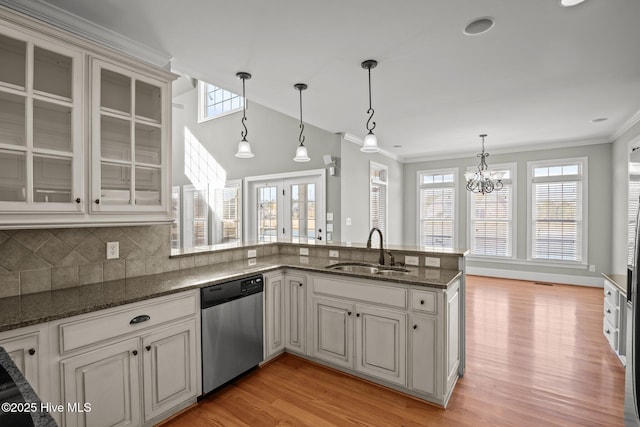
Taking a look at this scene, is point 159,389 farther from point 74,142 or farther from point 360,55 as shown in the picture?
point 360,55

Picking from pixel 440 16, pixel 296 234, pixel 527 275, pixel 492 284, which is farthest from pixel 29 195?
pixel 527 275

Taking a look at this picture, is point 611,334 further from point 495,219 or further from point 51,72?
point 51,72

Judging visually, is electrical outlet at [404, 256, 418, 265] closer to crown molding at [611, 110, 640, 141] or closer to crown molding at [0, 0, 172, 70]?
crown molding at [0, 0, 172, 70]

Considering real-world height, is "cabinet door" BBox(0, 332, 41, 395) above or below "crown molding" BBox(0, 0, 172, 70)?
below

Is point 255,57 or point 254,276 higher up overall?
point 255,57

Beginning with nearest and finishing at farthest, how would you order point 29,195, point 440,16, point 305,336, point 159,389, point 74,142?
point 29,195
point 74,142
point 159,389
point 440,16
point 305,336

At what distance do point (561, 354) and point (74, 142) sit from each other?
4319mm

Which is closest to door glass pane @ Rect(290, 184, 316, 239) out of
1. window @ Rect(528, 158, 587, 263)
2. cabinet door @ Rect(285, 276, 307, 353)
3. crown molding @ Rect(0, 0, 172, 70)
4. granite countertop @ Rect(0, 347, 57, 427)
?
cabinet door @ Rect(285, 276, 307, 353)

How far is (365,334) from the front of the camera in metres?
2.46

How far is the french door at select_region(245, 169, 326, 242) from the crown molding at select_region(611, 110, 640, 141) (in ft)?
14.2

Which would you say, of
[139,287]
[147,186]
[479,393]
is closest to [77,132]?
[147,186]

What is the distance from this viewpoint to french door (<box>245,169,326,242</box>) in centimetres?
530

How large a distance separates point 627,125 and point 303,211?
500 cm

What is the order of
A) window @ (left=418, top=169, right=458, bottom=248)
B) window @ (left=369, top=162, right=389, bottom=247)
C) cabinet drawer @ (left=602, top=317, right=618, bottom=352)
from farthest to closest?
window @ (left=418, top=169, right=458, bottom=248), window @ (left=369, top=162, right=389, bottom=247), cabinet drawer @ (left=602, top=317, right=618, bottom=352)
